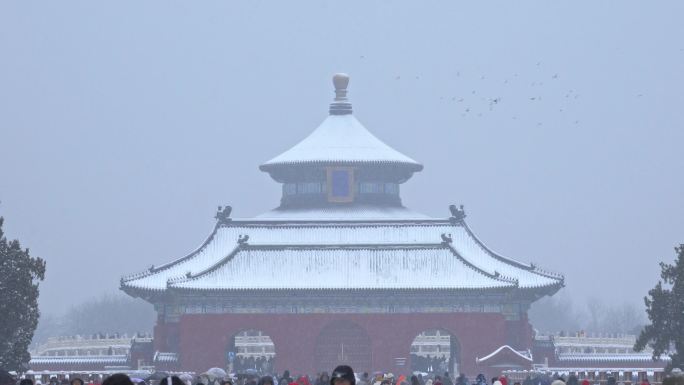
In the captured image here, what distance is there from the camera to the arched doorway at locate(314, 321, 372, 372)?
6378 centimetres

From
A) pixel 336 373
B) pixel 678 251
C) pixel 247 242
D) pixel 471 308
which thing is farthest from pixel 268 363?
pixel 336 373

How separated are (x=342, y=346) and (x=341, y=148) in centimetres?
1105

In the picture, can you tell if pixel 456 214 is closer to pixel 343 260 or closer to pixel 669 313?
pixel 343 260

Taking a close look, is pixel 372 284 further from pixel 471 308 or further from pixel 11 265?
pixel 11 265

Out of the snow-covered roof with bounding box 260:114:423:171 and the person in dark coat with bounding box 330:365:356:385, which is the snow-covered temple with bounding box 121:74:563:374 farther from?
the person in dark coat with bounding box 330:365:356:385

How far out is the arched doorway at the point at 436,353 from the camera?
65.4 meters

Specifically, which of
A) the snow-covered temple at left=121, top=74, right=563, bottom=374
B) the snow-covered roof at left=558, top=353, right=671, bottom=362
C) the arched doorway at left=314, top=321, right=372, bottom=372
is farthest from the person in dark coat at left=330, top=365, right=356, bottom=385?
the snow-covered roof at left=558, top=353, right=671, bottom=362

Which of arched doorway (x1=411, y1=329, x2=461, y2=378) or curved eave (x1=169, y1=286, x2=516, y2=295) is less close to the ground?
curved eave (x1=169, y1=286, x2=516, y2=295)

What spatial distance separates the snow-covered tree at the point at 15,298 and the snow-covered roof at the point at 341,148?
3130 centimetres

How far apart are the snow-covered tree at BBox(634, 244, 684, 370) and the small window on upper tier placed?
29.5 meters

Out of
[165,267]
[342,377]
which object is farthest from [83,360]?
[342,377]

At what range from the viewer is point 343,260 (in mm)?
66000

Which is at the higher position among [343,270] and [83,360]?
[343,270]

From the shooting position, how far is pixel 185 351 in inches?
2493
